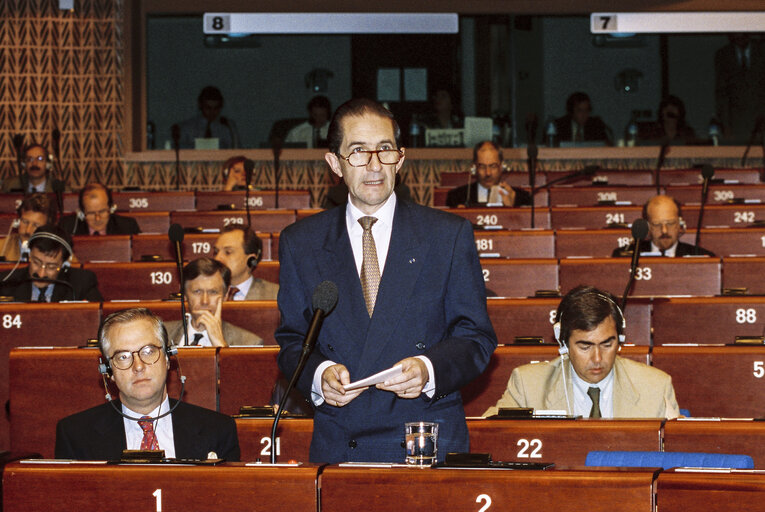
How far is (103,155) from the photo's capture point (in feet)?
39.2

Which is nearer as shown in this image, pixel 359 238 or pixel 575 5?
pixel 359 238

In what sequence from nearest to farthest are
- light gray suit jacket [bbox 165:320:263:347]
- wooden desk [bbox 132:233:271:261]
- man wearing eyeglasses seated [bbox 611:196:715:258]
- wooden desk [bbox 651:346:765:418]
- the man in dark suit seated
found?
wooden desk [bbox 651:346:765:418], light gray suit jacket [bbox 165:320:263:347], man wearing eyeglasses seated [bbox 611:196:715:258], wooden desk [bbox 132:233:271:261], the man in dark suit seated

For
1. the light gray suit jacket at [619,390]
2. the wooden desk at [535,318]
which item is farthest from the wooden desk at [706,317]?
the light gray suit jacket at [619,390]

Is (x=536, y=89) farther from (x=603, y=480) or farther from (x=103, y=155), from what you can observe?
(x=603, y=480)

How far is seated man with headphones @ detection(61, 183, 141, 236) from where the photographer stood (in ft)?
27.0

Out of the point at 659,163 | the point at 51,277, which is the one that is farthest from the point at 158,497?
the point at 659,163

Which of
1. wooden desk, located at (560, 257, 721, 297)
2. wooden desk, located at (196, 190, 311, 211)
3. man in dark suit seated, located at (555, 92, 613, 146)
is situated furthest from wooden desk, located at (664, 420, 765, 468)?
man in dark suit seated, located at (555, 92, 613, 146)

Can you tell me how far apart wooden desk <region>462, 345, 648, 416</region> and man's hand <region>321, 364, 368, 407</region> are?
2121 millimetres

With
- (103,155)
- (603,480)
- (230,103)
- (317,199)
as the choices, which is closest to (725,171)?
(317,199)

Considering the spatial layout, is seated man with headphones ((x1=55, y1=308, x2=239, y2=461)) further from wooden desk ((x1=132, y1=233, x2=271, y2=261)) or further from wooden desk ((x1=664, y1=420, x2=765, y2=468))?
wooden desk ((x1=132, y1=233, x2=271, y2=261))

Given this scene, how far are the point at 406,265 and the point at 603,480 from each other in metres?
0.83

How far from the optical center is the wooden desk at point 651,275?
6.12 meters

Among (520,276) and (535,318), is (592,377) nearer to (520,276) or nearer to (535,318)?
(535,318)

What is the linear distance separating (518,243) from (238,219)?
2.44m
